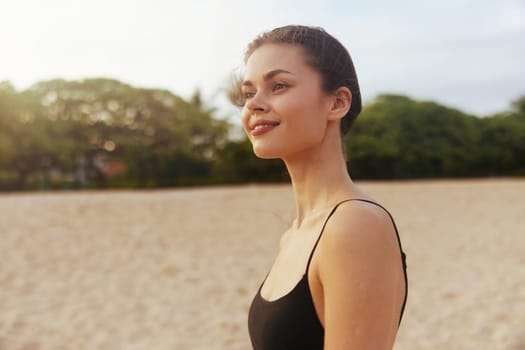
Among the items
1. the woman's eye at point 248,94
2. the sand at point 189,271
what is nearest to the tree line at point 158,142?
the sand at point 189,271

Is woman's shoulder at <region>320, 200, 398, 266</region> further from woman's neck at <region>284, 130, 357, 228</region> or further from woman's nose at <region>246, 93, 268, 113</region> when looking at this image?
woman's nose at <region>246, 93, 268, 113</region>

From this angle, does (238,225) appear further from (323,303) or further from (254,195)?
(323,303)

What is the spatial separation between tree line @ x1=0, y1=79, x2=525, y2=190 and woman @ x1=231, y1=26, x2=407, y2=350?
63.5 ft

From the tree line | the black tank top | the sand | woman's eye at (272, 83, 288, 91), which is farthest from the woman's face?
the tree line

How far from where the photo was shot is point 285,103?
3.35 ft

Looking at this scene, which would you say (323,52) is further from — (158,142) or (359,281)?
(158,142)

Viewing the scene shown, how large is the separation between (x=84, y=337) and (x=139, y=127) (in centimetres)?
1994

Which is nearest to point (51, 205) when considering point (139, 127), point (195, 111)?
point (139, 127)

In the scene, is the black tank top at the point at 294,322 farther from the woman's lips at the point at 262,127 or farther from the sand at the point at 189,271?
the sand at the point at 189,271

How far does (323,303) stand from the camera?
38.4 inches

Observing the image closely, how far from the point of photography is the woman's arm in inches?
35.6

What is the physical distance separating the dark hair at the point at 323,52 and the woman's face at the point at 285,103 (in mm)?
12

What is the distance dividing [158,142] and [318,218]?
78.2 feet

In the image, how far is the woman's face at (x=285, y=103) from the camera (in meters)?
1.02
